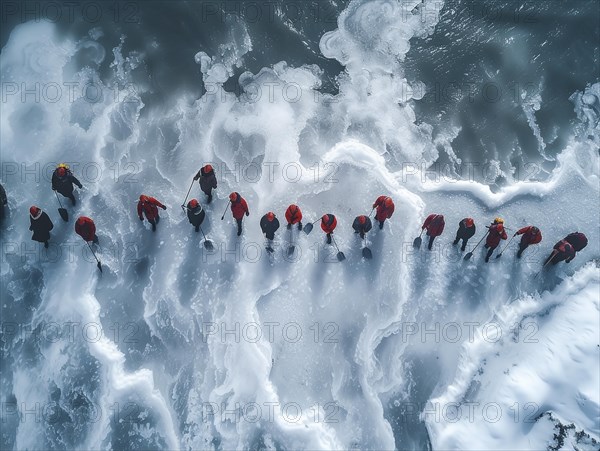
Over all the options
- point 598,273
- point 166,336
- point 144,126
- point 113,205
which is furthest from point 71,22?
point 598,273

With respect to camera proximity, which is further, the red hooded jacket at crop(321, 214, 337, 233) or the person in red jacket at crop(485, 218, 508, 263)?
the red hooded jacket at crop(321, 214, 337, 233)

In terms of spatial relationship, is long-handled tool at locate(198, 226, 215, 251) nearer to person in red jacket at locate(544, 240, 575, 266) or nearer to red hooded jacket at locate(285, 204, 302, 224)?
red hooded jacket at locate(285, 204, 302, 224)

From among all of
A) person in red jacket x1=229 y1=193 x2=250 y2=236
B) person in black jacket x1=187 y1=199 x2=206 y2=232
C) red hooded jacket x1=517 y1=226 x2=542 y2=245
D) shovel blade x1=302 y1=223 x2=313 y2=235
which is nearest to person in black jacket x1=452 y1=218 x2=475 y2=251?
red hooded jacket x1=517 y1=226 x2=542 y2=245

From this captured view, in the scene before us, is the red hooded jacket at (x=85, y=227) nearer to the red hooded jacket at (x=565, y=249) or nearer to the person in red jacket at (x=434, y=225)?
the person in red jacket at (x=434, y=225)

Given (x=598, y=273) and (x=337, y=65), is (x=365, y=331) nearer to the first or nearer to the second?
(x=598, y=273)

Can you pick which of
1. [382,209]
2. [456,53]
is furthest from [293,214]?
[456,53]

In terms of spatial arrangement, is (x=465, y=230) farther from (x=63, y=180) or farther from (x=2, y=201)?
(x=2, y=201)
